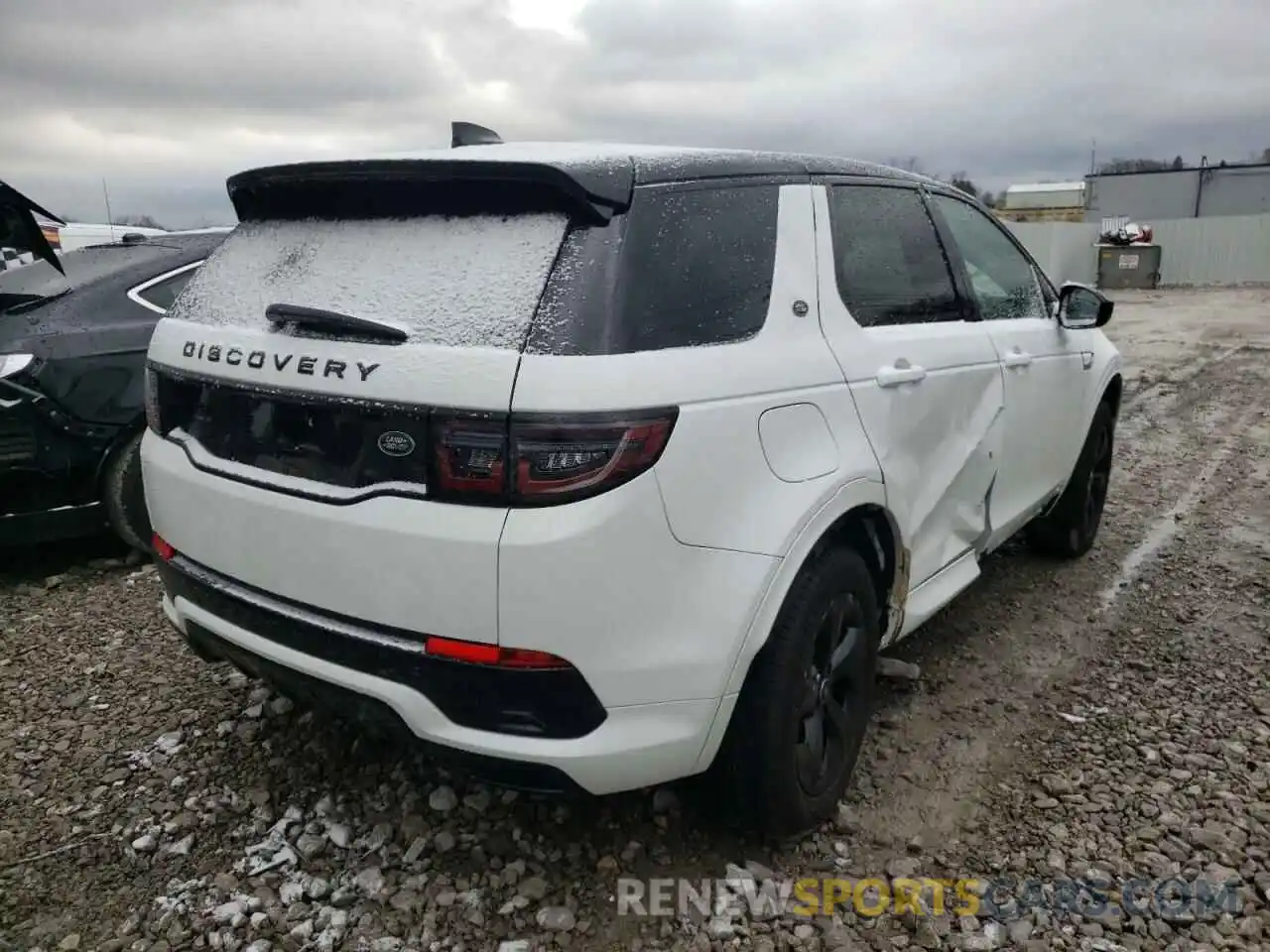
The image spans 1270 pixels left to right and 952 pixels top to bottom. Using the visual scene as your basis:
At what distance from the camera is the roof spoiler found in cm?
→ 423

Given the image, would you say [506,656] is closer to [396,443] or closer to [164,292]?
[396,443]

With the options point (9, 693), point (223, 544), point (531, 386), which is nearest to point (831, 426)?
point (531, 386)

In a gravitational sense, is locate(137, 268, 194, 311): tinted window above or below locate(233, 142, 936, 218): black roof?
below

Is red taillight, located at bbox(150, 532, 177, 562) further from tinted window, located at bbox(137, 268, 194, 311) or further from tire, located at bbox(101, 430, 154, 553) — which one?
tinted window, located at bbox(137, 268, 194, 311)

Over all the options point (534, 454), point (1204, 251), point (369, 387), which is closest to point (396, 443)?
point (369, 387)

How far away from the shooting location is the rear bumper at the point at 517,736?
2035 millimetres

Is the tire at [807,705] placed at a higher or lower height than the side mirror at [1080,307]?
lower

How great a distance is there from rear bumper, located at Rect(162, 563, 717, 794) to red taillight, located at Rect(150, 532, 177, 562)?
1.48 ft

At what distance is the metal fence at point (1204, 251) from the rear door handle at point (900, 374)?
27.9 m

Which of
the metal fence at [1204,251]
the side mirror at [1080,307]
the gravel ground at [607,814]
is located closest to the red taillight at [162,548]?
the gravel ground at [607,814]

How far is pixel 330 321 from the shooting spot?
85.0 inches

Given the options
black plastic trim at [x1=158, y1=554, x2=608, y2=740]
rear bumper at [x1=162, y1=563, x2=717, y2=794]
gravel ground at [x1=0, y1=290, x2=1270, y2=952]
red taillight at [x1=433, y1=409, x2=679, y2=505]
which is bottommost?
gravel ground at [x1=0, y1=290, x2=1270, y2=952]

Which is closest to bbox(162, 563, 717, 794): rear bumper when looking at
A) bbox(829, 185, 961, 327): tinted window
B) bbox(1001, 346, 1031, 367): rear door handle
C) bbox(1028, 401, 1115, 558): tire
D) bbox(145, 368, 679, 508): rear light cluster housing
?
→ bbox(145, 368, 679, 508): rear light cluster housing

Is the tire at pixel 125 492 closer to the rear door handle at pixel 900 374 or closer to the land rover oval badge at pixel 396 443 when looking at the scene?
the land rover oval badge at pixel 396 443
